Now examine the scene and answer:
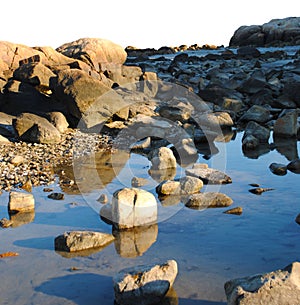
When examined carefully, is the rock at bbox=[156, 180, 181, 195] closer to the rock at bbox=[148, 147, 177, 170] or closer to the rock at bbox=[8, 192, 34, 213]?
the rock at bbox=[148, 147, 177, 170]

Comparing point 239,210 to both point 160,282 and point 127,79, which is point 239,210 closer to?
point 160,282

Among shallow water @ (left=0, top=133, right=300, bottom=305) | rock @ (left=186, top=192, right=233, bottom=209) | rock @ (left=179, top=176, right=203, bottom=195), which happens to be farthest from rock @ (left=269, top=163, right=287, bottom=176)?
rock @ (left=186, top=192, right=233, bottom=209)

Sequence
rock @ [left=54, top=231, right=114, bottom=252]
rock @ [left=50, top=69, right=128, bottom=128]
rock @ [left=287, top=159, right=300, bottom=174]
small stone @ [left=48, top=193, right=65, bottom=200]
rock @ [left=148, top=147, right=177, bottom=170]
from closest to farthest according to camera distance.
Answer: rock @ [left=54, top=231, right=114, bottom=252]
small stone @ [left=48, top=193, right=65, bottom=200]
rock @ [left=287, top=159, right=300, bottom=174]
rock @ [left=148, top=147, right=177, bottom=170]
rock @ [left=50, top=69, right=128, bottom=128]

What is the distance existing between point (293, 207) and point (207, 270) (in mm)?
1890

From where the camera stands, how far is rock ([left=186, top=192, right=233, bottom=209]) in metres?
5.05

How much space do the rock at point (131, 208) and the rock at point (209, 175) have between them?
1.66 meters

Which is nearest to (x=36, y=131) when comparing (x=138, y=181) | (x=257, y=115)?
(x=138, y=181)

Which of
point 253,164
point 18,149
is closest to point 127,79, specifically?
point 18,149

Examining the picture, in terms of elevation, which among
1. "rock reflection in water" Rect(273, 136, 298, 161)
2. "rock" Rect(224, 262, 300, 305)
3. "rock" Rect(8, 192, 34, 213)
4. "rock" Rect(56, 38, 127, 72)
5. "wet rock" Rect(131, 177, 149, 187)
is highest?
"rock" Rect(56, 38, 127, 72)

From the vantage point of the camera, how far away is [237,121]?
11250 mm

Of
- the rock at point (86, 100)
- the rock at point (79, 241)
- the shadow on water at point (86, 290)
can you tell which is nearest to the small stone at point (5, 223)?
the rock at point (79, 241)

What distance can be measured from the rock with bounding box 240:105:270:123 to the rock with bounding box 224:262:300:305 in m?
8.14

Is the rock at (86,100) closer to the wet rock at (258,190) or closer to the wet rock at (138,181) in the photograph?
the wet rock at (138,181)

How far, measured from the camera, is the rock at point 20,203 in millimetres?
4922
